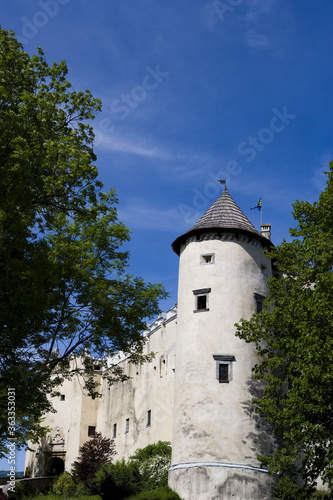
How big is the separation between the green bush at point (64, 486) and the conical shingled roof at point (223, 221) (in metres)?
18.8

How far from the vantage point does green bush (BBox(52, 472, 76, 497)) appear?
3794cm

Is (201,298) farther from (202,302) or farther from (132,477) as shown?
(132,477)

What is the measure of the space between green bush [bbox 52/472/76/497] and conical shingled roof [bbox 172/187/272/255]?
18.8m

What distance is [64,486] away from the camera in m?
39.5

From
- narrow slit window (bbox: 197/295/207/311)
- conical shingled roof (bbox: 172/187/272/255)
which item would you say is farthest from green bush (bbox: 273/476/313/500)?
conical shingled roof (bbox: 172/187/272/255)

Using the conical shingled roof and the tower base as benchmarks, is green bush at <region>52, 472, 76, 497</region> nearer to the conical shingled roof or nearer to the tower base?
the tower base

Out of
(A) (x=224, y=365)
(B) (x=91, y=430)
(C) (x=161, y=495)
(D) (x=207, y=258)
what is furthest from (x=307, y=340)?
(B) (x=91, y=430)

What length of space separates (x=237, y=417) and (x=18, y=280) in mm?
13962

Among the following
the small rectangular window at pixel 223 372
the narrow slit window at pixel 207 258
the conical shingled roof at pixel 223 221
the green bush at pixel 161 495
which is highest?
the conical shingled roof at pixel 223 221

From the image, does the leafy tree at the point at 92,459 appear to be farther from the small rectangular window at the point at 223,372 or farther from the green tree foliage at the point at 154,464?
the small rectangular window at the point at 223,372

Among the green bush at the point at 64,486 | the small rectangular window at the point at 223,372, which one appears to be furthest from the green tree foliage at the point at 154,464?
the green bush at the point at 64,486

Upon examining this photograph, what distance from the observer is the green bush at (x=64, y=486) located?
37.9m

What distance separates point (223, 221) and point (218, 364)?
23.3 ft

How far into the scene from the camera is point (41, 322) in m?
14.3
